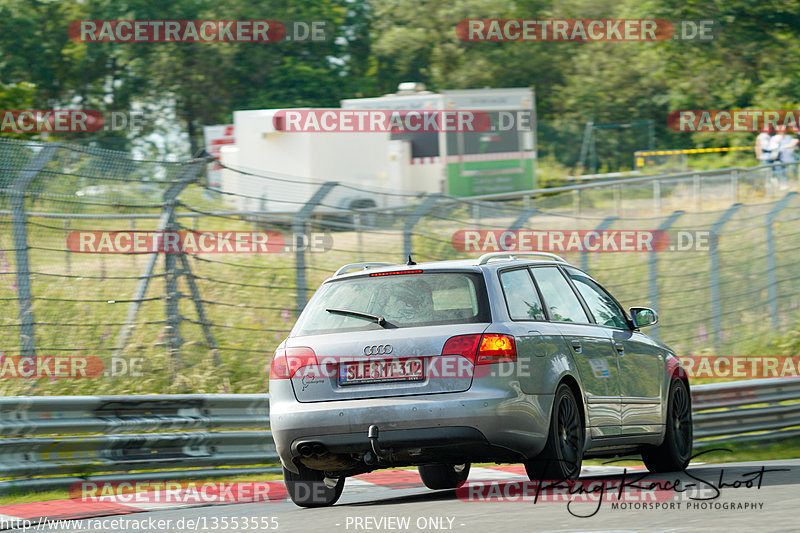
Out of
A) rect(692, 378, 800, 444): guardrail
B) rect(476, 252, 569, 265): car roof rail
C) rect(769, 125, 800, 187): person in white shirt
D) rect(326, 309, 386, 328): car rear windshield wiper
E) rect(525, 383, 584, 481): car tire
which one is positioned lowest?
rect(692, 378, 800, 444): guardrail

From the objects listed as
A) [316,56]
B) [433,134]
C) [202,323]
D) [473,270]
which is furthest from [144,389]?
[316,56]

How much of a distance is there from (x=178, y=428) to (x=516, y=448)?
3646mm

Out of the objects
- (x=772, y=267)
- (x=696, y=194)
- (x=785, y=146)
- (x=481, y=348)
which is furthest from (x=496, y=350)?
(x=785, y=146)

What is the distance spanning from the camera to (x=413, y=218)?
46.3 ft

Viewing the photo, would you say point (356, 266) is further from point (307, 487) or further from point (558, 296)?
point (307, 487)

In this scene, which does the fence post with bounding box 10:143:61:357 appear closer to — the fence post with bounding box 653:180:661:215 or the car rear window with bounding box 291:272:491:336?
the car rear window with bounding box 291:272:491:336

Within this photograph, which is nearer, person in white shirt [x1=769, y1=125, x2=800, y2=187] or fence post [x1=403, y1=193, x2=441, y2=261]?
fence post [x1=403, y1=193, x2=441, y2=261]

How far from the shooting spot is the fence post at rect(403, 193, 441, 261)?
1397 centimetres

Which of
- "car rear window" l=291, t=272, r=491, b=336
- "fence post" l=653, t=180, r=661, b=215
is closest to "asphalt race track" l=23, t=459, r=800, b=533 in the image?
"car rear window" l=291, t=272, r=491, b=336

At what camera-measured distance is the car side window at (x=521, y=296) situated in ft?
27.2

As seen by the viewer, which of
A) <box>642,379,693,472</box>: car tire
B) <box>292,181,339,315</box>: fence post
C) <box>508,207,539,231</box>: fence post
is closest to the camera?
<box>642,379,693,472</box>: car tire

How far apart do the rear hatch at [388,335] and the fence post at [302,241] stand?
4.81 m

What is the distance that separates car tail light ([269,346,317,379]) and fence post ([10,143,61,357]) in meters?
4.07

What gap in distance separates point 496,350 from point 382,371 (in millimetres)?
688
